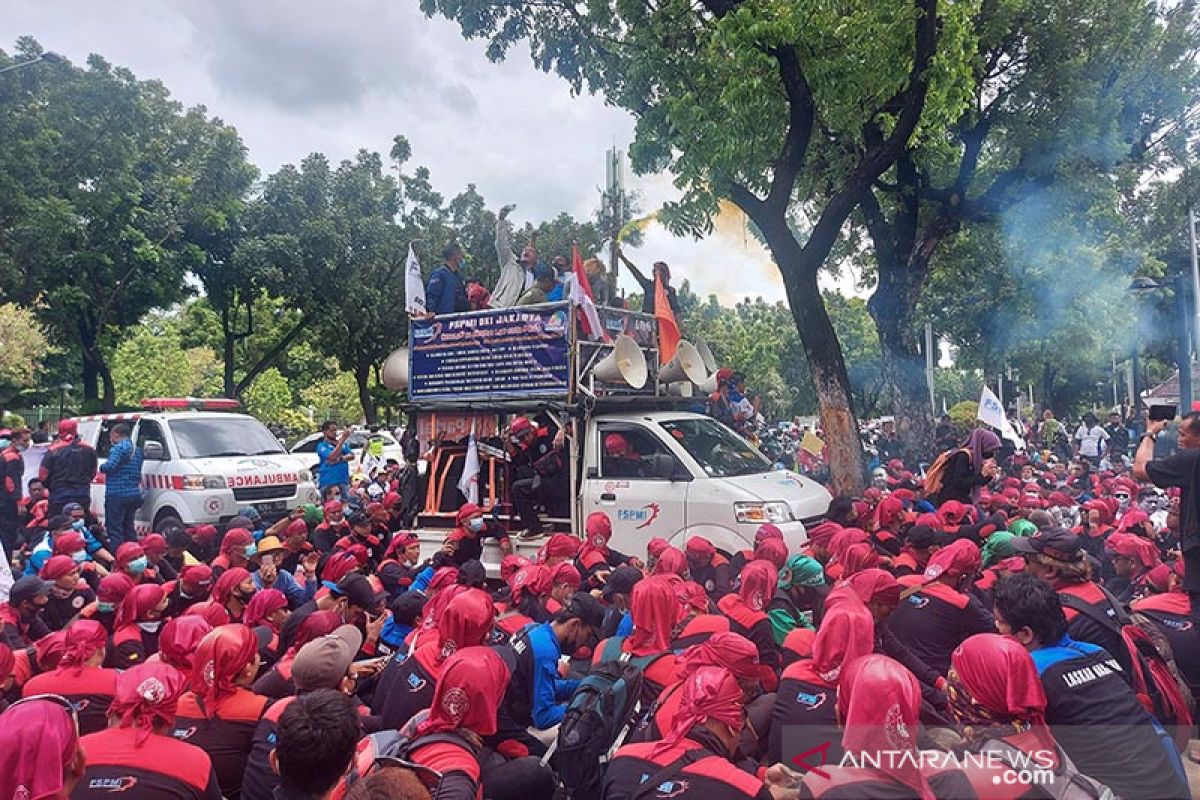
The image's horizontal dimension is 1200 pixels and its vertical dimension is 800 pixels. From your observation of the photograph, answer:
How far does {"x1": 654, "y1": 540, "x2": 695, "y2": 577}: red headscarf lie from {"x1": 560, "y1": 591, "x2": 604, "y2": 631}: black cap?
0.60 m

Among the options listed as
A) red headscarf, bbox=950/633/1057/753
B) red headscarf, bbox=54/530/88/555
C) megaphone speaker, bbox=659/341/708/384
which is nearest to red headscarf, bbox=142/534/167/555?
red headscarf, bbox=54/530/88/555

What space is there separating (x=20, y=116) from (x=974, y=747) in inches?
898

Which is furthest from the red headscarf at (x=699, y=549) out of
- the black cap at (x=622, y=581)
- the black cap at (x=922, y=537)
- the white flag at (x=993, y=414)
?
the white flag at (x=993, y=414)

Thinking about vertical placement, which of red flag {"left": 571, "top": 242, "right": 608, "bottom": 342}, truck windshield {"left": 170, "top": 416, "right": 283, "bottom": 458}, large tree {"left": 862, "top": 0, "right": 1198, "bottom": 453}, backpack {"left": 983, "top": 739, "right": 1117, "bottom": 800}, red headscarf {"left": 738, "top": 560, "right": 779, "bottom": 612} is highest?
large tree {"left": 862, "top": 0, "right": 1198, "bottom": 453}

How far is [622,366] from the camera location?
7.97 meters

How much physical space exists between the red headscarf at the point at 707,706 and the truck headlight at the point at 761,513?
4.15 meters

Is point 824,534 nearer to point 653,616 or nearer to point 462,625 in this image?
point 653,616

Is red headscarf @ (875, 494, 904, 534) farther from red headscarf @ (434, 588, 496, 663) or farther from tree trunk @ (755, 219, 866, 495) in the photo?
red headscarf @ (434, 588, 496, 663)

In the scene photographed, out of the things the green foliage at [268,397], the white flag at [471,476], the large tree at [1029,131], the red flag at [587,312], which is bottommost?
the white flag at [471,476]

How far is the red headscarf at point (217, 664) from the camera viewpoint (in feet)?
10.7

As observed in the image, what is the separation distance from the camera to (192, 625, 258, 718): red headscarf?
325cm

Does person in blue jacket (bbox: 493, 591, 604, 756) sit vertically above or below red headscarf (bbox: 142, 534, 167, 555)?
below

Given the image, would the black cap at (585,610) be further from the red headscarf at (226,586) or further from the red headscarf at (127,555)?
the red headscarf at (127,555)

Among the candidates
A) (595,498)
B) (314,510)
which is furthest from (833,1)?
(314,510)
